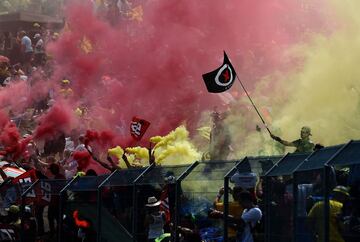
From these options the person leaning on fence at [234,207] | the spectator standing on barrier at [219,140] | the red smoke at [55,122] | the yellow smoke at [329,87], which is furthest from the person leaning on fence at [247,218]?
the red smoke at [55,122]

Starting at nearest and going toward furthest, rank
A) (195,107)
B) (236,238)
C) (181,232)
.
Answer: (236,238), (181,232), (195,107)

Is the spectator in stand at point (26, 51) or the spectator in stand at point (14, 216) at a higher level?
the spectator in stand at point (26, 51)

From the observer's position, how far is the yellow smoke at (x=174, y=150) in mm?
17578

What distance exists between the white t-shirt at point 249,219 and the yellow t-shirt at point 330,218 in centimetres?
124

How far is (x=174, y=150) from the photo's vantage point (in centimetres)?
1759

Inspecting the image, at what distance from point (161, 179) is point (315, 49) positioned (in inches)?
388

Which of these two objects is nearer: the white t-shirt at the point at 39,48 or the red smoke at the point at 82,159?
the red smoke at the point at 82,159

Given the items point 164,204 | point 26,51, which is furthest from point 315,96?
point 26,51

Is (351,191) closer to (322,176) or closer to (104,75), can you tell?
(322,176)

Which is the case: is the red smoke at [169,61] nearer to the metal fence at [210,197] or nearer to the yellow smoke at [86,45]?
the yellow smoke at [86,45]

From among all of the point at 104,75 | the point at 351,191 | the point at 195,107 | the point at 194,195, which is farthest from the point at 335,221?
the point at 104,75

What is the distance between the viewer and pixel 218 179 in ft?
35.6

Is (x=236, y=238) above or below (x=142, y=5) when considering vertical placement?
below

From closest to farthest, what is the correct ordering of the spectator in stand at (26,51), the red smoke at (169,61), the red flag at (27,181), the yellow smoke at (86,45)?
the red flag at (27,181) → the red smoke at (169,61) → the yellow smoke at (86,45) → the spectator in stand at (26,51)
